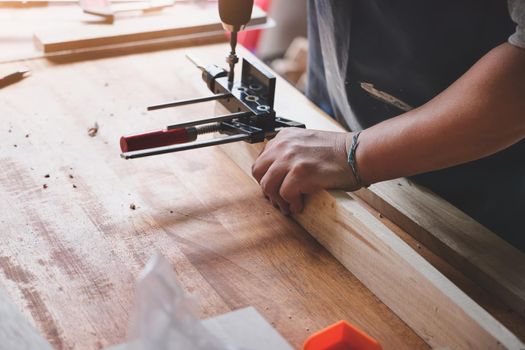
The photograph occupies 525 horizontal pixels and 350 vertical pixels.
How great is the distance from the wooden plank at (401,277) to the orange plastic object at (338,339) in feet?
0.35

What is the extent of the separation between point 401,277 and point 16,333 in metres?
0.51

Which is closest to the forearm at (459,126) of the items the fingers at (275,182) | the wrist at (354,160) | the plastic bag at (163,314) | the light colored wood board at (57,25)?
the wrist at (354,160)

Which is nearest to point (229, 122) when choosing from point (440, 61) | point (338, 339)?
point (440, 61)

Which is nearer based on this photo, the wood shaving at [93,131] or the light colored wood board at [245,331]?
the light colored wood board at [245,331]

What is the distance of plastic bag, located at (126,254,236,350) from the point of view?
71 cm

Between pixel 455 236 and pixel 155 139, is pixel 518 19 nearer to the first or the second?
pixel 455 236

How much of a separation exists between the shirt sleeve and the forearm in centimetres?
1

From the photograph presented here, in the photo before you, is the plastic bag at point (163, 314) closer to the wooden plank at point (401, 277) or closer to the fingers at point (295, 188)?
the wooden plank at point (401, 277)

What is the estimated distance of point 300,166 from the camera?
1.15 meters

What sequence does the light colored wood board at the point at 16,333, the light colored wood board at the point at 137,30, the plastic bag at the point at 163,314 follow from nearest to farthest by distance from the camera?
1. the plastic bag at the point at 163,314
2. the light colored wood board at the point at 16,333
3. the light colored wood board at the point at 137,30

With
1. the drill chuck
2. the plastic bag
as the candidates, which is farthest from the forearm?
the plastic bag

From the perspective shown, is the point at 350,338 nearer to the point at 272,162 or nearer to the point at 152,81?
the point at 272,162

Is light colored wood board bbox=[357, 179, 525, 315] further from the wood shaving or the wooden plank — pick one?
the wood shaving

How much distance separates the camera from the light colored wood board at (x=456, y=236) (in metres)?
1.04
